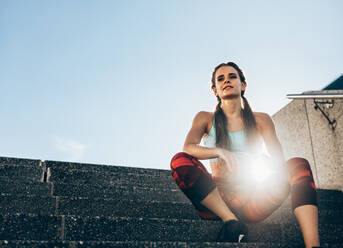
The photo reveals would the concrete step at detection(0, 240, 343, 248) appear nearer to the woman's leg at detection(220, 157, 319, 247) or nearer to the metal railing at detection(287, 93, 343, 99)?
the woman's leg at detection(220, 157, 319, 247)

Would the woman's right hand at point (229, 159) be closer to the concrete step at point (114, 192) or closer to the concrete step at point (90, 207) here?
the concrete step at point (90, 207)

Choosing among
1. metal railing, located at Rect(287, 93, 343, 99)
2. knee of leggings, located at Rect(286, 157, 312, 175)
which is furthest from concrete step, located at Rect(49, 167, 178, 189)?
knee of leggings, located at Rect(286, 157, 312, 175)

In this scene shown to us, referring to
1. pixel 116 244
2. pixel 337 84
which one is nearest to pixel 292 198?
pixel 116 244

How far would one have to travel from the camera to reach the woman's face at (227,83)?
2895 mm

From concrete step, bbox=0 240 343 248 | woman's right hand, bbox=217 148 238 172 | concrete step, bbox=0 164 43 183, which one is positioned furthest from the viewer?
concrete step, bbox=0 164 43 183

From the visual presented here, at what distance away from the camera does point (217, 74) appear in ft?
9.75

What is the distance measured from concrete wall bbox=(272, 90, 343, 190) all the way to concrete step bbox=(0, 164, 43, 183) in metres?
3.55

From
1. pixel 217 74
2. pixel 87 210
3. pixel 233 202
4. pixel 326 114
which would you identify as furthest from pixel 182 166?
pixel 326 114

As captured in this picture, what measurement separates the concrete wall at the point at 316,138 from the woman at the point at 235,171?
8.14 ft

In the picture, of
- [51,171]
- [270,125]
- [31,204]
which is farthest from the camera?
[51,171]

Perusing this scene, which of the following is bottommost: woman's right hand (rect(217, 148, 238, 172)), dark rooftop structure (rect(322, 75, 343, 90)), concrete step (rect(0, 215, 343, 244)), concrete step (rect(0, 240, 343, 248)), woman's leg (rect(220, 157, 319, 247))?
concrete step (rect(0, 240, 343, 248))

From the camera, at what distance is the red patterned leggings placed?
7.27ft

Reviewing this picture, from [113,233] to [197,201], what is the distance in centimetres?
53

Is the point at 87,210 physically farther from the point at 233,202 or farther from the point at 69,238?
the point at 233,202
